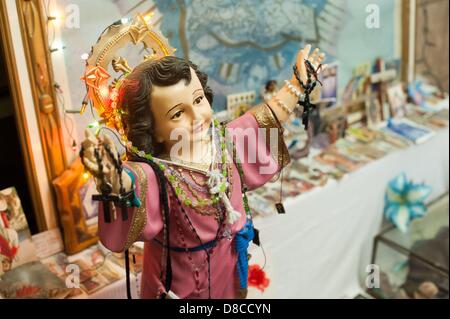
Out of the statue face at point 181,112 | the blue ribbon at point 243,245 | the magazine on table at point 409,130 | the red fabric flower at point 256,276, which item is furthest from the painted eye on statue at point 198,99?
the magazine on table at point 409,130

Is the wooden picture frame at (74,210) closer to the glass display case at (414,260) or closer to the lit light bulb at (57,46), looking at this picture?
the lit light bulb at (57,46)

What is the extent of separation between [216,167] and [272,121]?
149mm

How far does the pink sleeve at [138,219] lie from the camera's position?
0.96 metres

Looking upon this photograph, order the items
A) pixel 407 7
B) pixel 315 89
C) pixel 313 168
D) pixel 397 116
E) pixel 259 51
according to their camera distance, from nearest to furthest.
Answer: pixel 315 89 < pixel 259 51 < pixel 313 168 < pixel 407 7 < pixel 397 116

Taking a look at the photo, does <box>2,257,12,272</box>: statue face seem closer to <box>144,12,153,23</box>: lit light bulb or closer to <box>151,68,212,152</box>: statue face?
<box>151,68,212,152</box>: statue face

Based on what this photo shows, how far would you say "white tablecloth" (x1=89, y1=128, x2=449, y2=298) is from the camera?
5.41 feet

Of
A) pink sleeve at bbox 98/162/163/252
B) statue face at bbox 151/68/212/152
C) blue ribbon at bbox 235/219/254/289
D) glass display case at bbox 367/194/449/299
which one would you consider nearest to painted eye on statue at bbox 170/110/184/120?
statue face at bbox 151/68/212/152

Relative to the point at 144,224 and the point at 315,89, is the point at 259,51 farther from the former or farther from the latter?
the point at 144,224

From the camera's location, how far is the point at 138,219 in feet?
3.17

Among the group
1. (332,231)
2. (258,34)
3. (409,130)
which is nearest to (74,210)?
(258,34)

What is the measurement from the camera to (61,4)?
95cm

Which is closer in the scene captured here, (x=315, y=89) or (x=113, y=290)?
(x=315, y=89)
